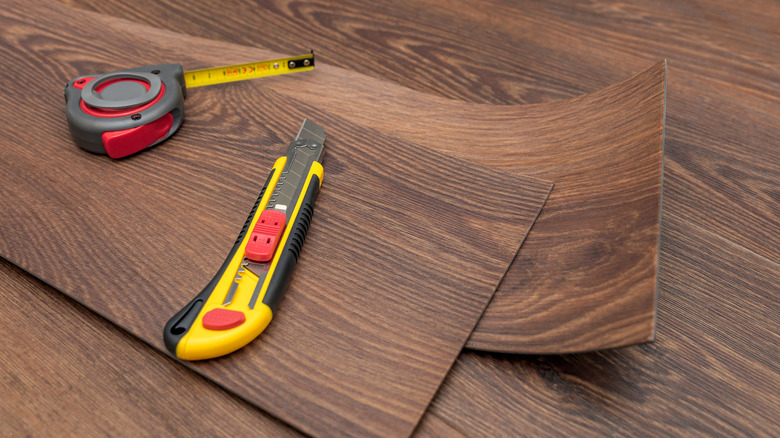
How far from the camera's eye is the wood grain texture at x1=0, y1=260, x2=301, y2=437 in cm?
44

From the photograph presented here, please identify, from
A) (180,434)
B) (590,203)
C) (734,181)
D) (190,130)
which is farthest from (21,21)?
(734,181)

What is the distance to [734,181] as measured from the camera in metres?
0.68

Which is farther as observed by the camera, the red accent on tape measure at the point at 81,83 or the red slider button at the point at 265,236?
the red accent on tape measure at the point at 81,83

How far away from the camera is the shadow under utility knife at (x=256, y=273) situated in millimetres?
462

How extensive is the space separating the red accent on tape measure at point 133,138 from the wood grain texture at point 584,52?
0.93 ft

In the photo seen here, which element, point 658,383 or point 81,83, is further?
point 81,83

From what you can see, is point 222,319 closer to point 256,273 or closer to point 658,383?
point 256,273

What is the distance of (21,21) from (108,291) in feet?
1.83

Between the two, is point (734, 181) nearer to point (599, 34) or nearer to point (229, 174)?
point (599, 34)

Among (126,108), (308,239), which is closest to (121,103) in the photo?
(126,108)

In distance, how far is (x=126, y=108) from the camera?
64 cm

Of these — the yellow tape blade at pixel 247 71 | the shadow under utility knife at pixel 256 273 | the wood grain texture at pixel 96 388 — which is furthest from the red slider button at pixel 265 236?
the yellow tape blade at pixel 247 71

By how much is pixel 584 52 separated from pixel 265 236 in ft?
2.01

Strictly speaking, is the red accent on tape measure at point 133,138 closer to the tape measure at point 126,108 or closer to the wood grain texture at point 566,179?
the tape measure at point 126,108
